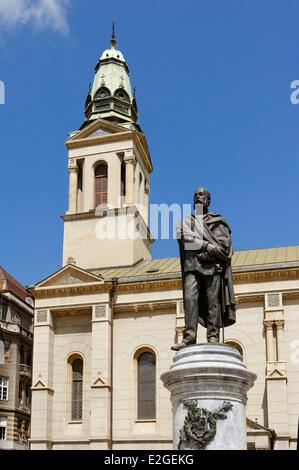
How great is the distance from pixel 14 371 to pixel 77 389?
19.8 meters

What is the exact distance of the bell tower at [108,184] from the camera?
4834 cm

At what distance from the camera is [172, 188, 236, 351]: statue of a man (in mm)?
11461

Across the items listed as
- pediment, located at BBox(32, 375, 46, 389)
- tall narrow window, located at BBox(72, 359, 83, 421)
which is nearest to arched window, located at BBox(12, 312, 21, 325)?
tall narrow window, located at BBox(72, 359, 83, 421)

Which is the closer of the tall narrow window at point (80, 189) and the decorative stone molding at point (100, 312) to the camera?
the decorative stone molding at point (100, 312)

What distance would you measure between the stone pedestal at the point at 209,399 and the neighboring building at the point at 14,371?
47356 mm

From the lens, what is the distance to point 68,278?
41.9 meters

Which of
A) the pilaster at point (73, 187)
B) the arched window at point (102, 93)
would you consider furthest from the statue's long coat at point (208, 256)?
the arched window at point (102, 93)

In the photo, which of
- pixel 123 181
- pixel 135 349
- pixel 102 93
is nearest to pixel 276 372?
pixel 135 349

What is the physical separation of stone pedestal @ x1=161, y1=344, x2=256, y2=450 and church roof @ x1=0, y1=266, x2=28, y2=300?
5320cm

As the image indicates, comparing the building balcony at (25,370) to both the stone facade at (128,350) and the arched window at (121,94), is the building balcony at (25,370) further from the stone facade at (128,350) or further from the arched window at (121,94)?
the arched window at (121,94)

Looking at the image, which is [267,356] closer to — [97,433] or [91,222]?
[97,433]
